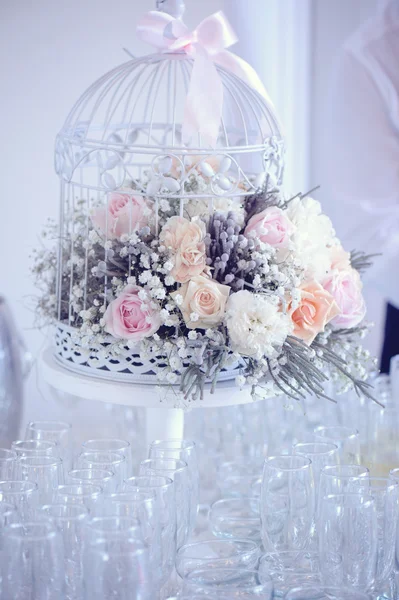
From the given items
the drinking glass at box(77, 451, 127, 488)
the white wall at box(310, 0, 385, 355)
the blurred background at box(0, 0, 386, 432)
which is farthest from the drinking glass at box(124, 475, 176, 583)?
the white wall at box(310, 0, 385, 355)

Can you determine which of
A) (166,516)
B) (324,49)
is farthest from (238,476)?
(324,49)

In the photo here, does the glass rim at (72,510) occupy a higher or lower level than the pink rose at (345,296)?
lower

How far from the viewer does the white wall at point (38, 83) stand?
2594 millimetres

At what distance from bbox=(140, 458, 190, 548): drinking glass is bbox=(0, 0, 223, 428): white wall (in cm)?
153

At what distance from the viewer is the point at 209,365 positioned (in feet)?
4.13

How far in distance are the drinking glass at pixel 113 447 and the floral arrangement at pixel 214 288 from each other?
133mm

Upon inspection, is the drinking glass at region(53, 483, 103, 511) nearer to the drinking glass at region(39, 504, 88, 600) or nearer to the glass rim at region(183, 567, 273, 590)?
the drinking glass at region(39, 504, 88, 600)

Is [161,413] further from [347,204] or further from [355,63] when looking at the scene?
[355,63]

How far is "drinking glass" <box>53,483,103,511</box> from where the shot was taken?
1.08 meters

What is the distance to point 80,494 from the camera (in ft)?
3.59

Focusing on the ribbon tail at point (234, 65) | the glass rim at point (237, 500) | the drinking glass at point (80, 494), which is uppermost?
the ribbon tail at point (234, 65)

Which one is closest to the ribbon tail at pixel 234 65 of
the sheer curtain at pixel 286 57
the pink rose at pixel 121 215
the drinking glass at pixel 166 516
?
the pink rose at pixel 121 215

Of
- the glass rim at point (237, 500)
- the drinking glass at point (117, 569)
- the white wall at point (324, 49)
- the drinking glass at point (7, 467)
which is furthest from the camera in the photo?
the white wall at point (324, 49)

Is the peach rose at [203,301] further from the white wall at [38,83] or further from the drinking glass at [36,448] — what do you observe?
the white wall at [38,83]
